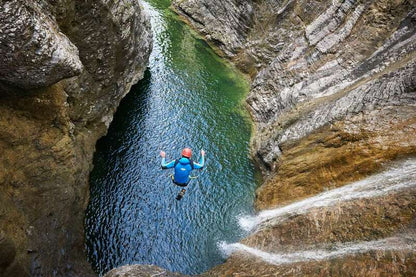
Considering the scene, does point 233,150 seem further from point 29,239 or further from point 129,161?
point 29,239

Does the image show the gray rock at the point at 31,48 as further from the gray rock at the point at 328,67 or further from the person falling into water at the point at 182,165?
the gray rock at the point at 328,67

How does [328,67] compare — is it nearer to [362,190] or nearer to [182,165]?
[362,190]

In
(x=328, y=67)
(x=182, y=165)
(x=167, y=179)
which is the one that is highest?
(x=328, y=67)

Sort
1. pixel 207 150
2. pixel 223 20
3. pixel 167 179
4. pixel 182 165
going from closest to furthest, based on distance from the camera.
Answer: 1. pixel 182 165
2. pixel 167 179
3. pixel 207 150
4. pixel 223 20

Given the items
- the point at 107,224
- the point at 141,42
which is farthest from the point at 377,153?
the point at 141,42

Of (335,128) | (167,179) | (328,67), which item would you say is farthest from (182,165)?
(328,67)

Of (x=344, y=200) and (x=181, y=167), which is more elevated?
(x=344, y=200)

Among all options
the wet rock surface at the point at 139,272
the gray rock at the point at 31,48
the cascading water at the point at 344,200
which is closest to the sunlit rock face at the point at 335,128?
the cascading water at the point at 344,200
